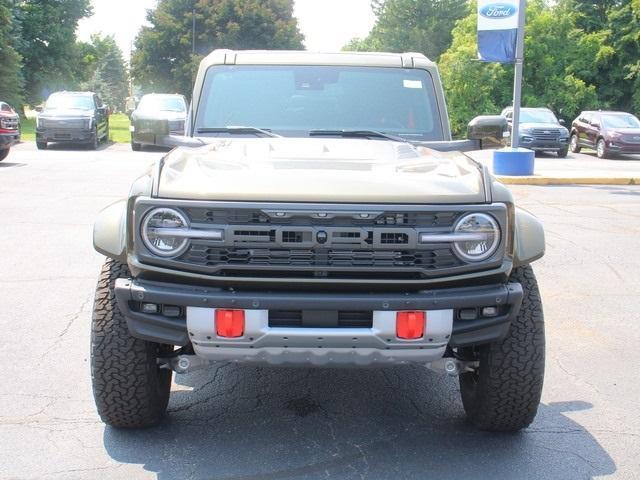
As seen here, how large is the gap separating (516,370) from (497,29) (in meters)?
15.1

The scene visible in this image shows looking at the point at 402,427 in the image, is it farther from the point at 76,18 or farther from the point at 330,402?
the point at 76,18

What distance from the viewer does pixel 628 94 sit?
4800 cm

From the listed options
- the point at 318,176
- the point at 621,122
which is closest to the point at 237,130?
the point at 318,176

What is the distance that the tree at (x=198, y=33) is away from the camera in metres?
55.2

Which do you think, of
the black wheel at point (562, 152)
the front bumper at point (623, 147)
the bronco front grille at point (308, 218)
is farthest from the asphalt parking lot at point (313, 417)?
the front bumper at point (623, 147)

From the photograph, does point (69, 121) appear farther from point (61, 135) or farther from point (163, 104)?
point (163, 104)

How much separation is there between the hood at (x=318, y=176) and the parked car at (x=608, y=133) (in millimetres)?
23916

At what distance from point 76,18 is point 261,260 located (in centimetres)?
5382

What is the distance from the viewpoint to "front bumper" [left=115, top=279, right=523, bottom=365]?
10.9 ft

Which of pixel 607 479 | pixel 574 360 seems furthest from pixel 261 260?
pixel 574 360

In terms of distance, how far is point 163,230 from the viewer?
11.3 feet

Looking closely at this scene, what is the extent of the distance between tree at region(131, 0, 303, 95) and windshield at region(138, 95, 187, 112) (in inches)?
1128

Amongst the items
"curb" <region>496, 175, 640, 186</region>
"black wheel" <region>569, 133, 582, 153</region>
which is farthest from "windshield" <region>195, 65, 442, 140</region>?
"black wheel" <region>569, 133, 582, 153</region>

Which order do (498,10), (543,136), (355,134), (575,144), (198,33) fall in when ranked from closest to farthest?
1. (355,134)
2. (498,10)
3. (543,136)
4. (575,144)
5. (198,33)
